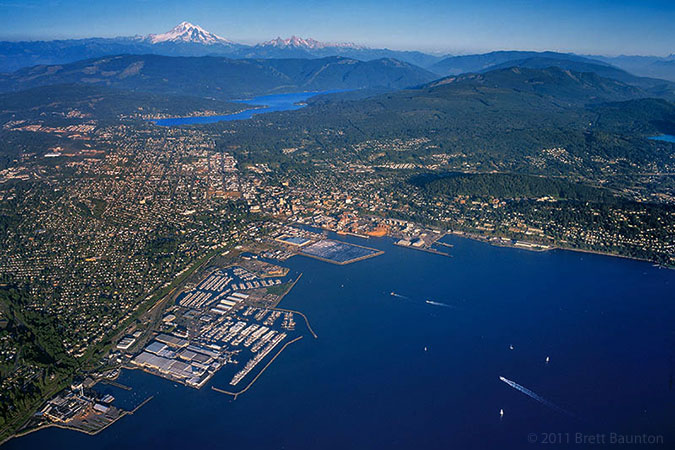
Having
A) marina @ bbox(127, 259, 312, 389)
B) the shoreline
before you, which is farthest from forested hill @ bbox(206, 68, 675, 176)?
marina @ bbox(127, 259, 312, 389)

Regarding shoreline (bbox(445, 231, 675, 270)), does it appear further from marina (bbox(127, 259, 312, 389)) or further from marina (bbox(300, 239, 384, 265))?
marina (bbox(127, 259, 312, 389))

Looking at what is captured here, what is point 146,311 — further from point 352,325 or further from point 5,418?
point 352,325

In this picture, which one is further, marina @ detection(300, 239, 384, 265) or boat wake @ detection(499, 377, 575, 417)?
marina @ detection(300, 239, 384, 265)

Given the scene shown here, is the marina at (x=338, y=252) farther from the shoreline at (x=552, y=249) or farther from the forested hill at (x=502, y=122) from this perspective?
the forested hill at (x=502, y=122)

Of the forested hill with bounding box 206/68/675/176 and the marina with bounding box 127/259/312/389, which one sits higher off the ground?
the forested hill with bounding box 206/68/675/176

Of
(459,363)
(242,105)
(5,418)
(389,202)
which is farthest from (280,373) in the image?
(242,105)

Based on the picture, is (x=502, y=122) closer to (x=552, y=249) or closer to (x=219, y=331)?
(x=552, y=249)
